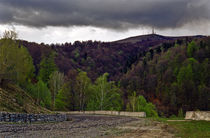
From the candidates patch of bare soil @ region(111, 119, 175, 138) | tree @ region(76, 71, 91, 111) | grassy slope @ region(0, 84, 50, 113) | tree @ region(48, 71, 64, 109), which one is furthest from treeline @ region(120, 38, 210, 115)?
patch of bare soil @ region(111, 119, 175, 138)

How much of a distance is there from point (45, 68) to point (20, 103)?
77363mm

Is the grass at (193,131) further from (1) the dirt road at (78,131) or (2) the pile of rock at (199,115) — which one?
(2) the pile of rock at (199,115)

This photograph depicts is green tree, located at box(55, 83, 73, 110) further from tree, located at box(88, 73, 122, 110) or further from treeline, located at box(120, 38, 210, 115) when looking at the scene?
treeline, located at box(120, 38, 210, 115)

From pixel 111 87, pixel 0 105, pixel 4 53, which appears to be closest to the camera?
pixel 0 105

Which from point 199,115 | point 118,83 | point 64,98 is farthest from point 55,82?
point 118,83

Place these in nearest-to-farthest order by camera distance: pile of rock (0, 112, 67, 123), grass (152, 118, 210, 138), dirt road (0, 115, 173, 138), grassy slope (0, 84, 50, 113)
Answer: grass (152, 118, 210, 138)
dirt road (0, 115, 173, 138)
pile of rock (0, 112, 67, 123)
grassy slope (0, 84, 50, 113)

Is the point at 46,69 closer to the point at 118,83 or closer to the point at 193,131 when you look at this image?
the point at 118,83

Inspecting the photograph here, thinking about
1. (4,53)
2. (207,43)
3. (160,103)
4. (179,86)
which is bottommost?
(160,103)

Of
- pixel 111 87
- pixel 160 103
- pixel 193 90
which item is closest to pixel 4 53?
pixel 111 87

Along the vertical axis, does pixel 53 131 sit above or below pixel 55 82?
below

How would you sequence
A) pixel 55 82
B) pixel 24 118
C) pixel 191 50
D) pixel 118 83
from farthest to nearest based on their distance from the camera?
pixel 191 50 → pixel 118 83 → pixel 55 82 → pixel 24 118

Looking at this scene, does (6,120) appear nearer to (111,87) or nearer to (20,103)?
(20,103)

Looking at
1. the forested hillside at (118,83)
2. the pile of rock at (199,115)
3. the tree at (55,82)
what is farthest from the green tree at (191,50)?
the pile of rock at (199,115)

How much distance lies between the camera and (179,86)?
15388 centimetres
